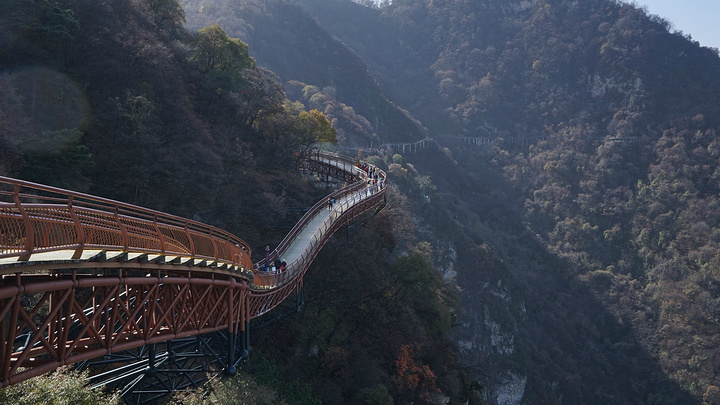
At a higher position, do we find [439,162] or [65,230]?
[439,162]

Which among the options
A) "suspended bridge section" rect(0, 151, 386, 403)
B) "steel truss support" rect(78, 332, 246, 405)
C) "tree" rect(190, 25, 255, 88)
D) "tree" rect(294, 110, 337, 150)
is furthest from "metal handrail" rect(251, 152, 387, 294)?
"tree" rect(190, 25, 255, 88)

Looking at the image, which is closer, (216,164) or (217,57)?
(216,164)

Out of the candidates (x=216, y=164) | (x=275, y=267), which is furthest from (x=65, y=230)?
(x=216, y=164)

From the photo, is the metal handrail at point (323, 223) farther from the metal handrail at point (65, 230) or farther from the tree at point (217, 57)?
the tree at point (217, 57)

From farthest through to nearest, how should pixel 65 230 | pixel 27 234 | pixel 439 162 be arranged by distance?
pixel 439 162
pixel 65 230
pixel 27 234

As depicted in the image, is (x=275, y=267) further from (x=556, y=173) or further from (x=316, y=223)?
(x=556, y=173)

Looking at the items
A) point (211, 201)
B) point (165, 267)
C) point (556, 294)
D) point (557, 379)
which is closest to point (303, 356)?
point (211, 201)

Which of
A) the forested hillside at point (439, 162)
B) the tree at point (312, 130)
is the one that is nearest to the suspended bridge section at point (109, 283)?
the forested hillside at point (439, 162)

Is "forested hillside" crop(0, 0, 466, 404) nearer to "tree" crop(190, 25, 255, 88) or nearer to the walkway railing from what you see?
"tree" crop(190, 25, 255, 88)
